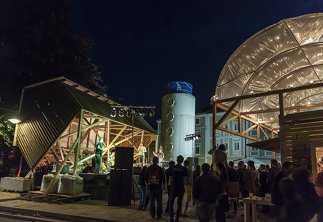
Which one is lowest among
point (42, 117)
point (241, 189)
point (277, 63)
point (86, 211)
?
point (86, 211)

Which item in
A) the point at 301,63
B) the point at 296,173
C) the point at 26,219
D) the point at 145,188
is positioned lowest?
the point at 26,219

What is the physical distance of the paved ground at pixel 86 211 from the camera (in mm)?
9434

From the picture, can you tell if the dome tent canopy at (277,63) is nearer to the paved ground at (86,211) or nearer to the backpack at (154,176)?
the backpack at (154,176)

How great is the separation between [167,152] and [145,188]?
2186 centimetres

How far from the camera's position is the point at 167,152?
33.2 metres

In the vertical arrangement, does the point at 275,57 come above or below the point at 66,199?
above

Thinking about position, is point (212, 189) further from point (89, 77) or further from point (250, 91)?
point (89, 77)

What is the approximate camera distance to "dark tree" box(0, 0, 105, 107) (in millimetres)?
21328

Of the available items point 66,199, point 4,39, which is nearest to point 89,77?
point 4,39

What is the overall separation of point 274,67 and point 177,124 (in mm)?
21188

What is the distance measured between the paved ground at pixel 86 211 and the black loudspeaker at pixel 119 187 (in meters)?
0.46

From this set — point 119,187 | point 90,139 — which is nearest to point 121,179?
point 119,187

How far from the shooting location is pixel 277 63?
39.5 ft

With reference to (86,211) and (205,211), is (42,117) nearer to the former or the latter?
(86,211)
